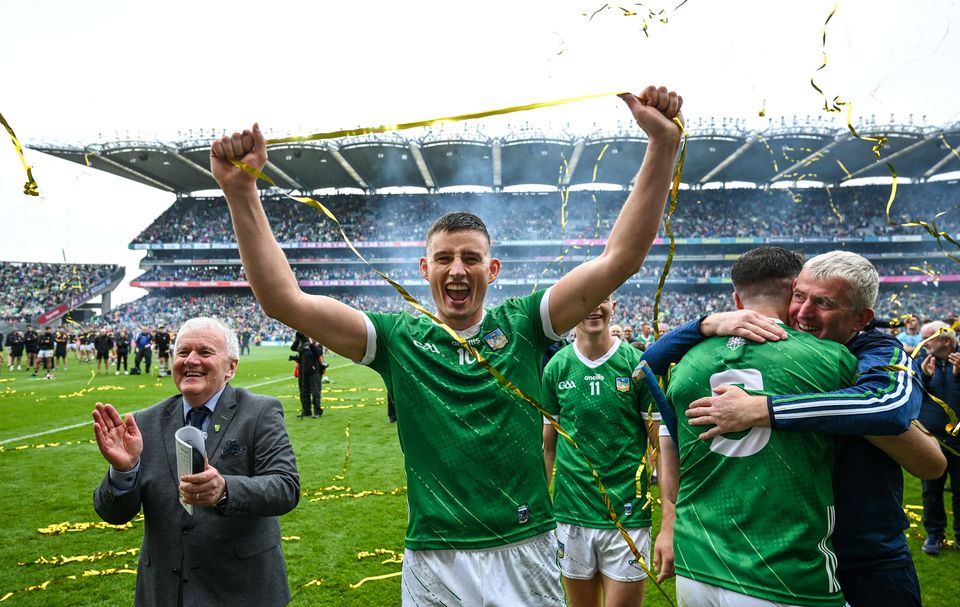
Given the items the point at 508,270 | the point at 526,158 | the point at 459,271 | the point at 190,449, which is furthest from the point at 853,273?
the point at 508,270

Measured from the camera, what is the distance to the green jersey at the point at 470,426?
86.0 inches

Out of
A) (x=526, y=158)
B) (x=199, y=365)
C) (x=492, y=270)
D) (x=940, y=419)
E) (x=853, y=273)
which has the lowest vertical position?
(x=940, y=419)

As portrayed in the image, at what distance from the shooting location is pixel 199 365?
2943mm

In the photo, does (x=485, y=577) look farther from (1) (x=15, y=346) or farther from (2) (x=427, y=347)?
(1) (x=15, y=346)

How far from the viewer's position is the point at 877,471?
2275 mm

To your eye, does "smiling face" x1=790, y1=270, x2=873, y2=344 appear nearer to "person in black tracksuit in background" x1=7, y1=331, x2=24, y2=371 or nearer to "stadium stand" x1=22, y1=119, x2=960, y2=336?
"person in black tracksuit in background" x1=7, y1=331, x2=24, y2=371

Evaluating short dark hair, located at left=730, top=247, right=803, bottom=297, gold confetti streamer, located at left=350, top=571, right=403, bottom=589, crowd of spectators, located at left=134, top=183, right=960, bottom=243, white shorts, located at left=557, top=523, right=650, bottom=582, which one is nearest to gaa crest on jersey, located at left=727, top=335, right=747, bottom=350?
short dark hair, located at left=730, top=247, right=803, bottom=297

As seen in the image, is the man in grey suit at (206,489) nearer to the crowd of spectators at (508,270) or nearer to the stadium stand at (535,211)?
the stadium stand at (535,211)

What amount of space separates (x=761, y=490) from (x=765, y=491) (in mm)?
13

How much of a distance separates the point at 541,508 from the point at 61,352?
31.6 m

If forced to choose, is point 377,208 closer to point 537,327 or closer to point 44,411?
point 44,411

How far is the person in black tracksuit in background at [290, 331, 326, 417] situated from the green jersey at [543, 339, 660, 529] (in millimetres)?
9275

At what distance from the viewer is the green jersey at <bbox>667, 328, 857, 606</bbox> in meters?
2.04

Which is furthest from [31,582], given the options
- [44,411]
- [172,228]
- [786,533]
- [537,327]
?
[172,228]
